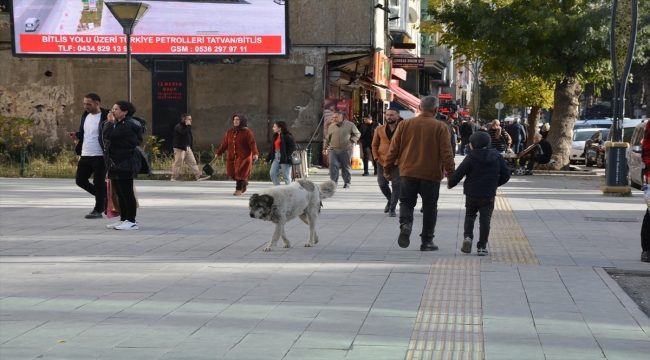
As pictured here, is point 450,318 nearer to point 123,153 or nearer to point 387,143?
point 123,153

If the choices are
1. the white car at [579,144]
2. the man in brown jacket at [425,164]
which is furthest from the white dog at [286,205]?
the white car at [579,144]

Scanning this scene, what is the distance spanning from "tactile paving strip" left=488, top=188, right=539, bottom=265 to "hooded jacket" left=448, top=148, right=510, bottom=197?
69 centimetres

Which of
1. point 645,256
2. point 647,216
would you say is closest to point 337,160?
point 647,216

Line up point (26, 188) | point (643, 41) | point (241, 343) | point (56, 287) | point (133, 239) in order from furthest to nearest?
point (643, 41), point (26, 188), point (133, 239), point (56, 287), point (241, 343)

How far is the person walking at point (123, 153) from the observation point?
1210 centimetres

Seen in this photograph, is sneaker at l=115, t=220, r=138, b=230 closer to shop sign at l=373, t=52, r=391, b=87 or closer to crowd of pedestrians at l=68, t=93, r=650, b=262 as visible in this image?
crowd of pedestrians at l=68, t=93, r=650, b=262

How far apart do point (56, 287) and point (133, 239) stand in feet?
11.2

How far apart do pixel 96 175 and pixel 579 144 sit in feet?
88.6

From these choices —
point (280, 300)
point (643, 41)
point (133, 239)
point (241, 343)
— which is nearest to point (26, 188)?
point (133, 239)

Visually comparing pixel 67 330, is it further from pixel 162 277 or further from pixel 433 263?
pixel 433 263

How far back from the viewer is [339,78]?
29234mm

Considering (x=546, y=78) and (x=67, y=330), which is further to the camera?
(x=546, y=78)

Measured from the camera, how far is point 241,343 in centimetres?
580

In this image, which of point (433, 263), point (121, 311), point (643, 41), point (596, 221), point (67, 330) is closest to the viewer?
point (67, 330)
